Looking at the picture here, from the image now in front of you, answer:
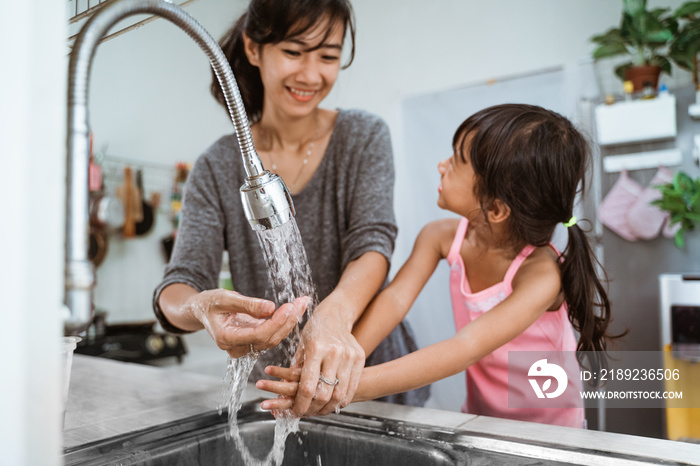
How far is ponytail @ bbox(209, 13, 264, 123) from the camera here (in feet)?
3.57

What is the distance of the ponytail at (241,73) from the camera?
1.09 m

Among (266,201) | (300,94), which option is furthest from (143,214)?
(266,201)

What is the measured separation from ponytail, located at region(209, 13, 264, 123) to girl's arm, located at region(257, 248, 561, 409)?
608 millimetres

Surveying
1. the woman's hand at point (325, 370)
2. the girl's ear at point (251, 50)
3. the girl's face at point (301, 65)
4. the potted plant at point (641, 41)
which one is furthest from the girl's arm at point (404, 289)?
the potted plant at point (641, 41)

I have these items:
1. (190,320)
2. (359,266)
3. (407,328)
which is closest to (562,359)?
(407,328)

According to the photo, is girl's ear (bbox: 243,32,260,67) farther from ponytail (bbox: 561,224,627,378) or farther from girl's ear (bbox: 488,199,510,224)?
ponytail (bbox: 561,224,627,378)

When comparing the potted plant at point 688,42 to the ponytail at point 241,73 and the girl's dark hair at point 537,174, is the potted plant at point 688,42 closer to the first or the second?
the girl's dark hair at point 537,174

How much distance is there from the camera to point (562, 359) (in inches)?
45.8

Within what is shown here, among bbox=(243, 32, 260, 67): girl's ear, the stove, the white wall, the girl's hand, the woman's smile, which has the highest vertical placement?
bbox=(243, 32, 260, 67): girl's ear

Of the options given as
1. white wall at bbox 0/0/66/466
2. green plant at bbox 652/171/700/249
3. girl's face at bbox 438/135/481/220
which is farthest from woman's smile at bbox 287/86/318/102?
green plant at bbox 652/171/700/249

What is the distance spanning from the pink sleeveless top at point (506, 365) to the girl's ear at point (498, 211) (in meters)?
0.09

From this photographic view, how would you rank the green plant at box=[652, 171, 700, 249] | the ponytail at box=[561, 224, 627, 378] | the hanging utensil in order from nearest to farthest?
the ponytail at box=[561, 224, 627, 378]
the green plant at box=[652, 171, 700, 249]
the hanging utensil

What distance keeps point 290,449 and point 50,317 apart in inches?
24.5

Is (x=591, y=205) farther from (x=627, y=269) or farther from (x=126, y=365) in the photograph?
(x=126, y=365)
